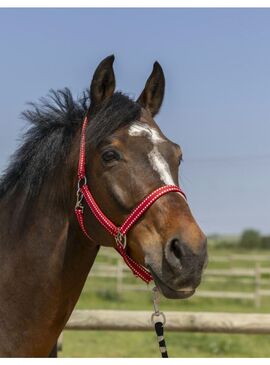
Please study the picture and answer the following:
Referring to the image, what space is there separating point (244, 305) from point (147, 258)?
52.8 feet

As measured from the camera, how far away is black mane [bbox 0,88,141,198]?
3.27 metres

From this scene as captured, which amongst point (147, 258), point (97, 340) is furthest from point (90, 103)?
point (97, 340)

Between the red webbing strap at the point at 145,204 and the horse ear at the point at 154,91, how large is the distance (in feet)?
2.38

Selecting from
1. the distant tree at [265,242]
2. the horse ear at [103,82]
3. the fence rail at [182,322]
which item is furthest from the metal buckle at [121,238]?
the distant tree at [265,242]

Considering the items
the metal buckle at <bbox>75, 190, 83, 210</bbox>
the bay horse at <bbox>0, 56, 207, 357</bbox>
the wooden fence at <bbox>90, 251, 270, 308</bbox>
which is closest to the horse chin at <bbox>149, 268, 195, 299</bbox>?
the bay horse at <bbox>0, 56, 207, 357</bbox>

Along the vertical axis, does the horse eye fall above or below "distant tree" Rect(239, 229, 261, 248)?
above

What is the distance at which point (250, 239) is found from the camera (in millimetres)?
51375

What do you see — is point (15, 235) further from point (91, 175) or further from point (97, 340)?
point (97, 340)

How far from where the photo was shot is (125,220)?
306 centimetres

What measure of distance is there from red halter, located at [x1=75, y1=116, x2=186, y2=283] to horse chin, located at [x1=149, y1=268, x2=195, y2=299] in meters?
0.17

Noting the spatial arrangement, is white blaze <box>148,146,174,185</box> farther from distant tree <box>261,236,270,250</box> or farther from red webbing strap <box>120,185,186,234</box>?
distant tree <box>261,236,270,250</box>

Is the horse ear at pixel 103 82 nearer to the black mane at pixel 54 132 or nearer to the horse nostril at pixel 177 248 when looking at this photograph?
the black mane at pixel 54 132

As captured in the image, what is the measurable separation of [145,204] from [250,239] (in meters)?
49.4

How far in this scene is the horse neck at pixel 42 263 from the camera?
316cm
